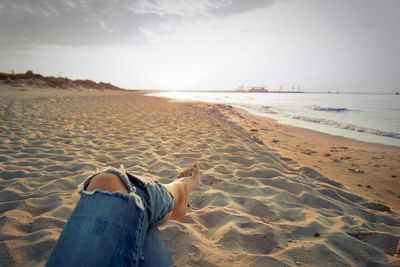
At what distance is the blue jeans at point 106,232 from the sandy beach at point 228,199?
62cm

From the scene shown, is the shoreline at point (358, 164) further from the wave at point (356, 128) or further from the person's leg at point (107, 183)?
the person's leg at point (107, 183)

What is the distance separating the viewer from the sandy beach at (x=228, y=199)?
1.23 m

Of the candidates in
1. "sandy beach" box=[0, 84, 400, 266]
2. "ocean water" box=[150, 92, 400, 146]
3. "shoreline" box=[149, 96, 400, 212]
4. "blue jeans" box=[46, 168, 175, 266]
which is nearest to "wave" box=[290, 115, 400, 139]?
"ocean water" box=[150, 92, 400, 146]

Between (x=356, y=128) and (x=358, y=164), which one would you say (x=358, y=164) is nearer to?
(x=358, y=164)

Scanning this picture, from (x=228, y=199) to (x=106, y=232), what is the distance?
145 cm

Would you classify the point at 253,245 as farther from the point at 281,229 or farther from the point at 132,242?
the point at 132,242

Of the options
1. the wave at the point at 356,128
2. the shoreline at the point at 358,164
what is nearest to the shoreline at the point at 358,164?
the shoreline at the point at 358,164

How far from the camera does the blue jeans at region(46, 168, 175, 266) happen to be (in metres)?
0.57

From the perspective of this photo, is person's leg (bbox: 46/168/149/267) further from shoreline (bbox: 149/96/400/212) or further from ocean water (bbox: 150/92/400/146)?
ocean water (bbox: 150/92/400/146)

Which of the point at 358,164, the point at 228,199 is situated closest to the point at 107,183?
the point at 228,199

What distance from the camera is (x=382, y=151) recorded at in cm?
440

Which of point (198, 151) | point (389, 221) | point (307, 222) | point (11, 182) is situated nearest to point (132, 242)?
point (307, 222)

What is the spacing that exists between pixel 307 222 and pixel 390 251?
0.51 m

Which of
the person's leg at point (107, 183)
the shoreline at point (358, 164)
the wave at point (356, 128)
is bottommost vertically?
the wave at point (356, 128)
